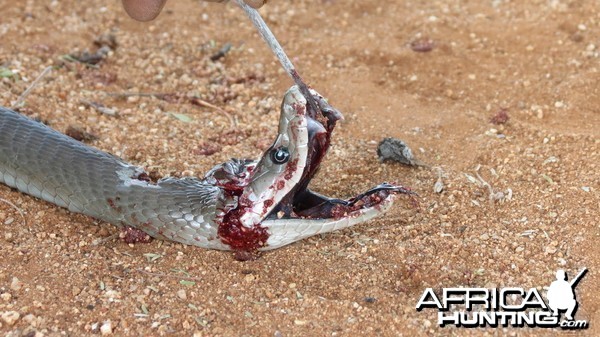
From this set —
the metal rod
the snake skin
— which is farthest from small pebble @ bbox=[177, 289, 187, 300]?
the metal rod

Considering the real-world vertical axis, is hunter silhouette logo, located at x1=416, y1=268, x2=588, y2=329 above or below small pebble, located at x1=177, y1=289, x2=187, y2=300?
above

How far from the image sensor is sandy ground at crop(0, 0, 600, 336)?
332 cm

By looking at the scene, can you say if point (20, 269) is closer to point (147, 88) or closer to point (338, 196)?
point (338, 196)

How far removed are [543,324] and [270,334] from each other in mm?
1064

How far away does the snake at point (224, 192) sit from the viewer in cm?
341

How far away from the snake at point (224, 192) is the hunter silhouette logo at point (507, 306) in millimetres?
499

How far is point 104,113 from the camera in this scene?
A: 15.7 feet

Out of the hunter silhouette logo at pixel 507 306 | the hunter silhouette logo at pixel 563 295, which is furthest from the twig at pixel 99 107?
the hunter silhouette logo at pixel 563 295

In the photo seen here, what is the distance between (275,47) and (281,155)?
0.47 meters

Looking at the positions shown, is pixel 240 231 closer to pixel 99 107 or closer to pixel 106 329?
pixel 106 329

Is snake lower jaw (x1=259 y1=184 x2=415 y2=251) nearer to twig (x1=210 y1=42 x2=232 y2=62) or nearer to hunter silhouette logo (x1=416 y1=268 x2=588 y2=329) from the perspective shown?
hunter silhouette logo (x1=416 y1=268 x2=588 y2=329)

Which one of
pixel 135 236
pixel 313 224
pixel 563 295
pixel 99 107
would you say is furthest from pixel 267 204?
pixel 99 107

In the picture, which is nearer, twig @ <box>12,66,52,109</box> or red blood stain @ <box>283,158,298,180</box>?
red blood stain @ <box>283,158,298,180</box>

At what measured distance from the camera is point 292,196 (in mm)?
3512
